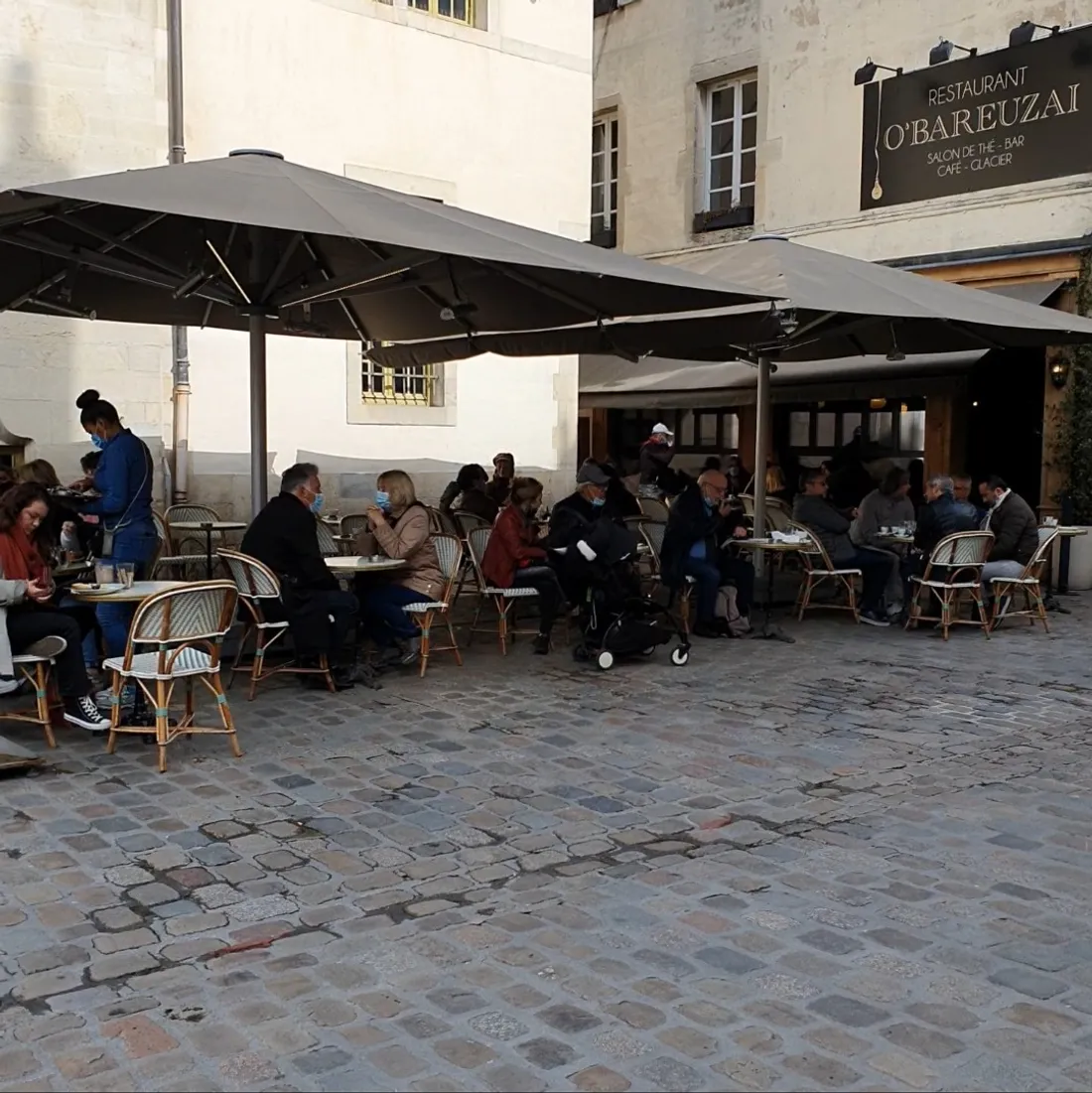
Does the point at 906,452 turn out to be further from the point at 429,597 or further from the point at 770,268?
the point at 429,597

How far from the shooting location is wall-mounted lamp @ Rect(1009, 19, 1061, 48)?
1282 cm

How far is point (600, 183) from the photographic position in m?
18.5

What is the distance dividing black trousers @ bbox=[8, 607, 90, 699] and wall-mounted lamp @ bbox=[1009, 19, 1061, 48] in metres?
11.6

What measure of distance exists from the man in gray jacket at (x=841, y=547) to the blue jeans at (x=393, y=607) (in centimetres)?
360

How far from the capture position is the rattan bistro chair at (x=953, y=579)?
28.9ft

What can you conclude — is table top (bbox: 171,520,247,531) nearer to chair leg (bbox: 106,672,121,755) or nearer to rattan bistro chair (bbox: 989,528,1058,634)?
chair leg (bbox: 106,672,121,755)

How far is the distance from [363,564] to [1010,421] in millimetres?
10293

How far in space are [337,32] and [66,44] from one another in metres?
2.49

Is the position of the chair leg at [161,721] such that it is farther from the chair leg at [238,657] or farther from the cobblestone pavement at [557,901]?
the chair leg at [238,657]

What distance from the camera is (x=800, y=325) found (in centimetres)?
970

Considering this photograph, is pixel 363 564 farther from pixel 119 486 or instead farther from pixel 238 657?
pixel 119 486

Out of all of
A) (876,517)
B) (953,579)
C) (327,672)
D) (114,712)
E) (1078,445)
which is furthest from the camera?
(1078,445)

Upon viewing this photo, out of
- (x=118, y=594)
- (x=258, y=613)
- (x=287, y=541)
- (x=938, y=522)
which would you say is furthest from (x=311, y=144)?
(x=118, y=594)

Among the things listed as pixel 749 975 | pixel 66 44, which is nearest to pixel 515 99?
pixel 66 44
